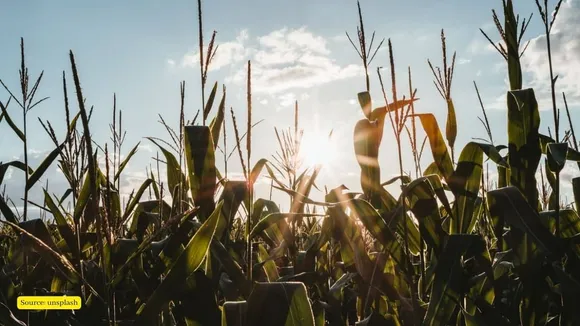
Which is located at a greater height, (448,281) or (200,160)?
(200,160)

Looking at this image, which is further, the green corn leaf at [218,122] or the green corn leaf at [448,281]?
the green corn leaf at [218,122]

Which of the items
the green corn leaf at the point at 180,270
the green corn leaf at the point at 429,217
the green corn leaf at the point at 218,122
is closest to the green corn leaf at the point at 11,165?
the green corn leaf at the point at 218,122

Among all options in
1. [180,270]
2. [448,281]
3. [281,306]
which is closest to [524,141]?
[448,281]

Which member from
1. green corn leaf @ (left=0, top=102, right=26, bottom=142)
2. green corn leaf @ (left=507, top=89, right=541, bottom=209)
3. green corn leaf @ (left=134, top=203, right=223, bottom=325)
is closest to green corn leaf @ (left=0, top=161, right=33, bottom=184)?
green corn leaf @ (left=0, top=102, right=26, bottom=142)

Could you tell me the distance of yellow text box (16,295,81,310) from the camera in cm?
189

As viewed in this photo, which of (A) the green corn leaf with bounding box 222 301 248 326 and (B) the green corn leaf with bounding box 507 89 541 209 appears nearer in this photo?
(A) the green corn leaf with bounding box 222 301 248 326

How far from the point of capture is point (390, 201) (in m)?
2.03

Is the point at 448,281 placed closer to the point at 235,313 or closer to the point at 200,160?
the point at 235,313

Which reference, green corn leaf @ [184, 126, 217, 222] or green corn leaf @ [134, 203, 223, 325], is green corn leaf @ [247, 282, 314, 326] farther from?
green corn leaf @ [184, 126, 217, 222]

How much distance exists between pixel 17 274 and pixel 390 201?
1.93m

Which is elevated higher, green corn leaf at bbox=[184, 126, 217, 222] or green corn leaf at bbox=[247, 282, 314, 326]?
green corn leaf at bbox=[184, 126, 217, 222]

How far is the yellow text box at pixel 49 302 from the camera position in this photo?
74.6 inches

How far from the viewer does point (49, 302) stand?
6.42ft

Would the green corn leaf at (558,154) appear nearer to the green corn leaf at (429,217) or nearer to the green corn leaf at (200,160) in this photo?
the green corn leaf at (429,217)
